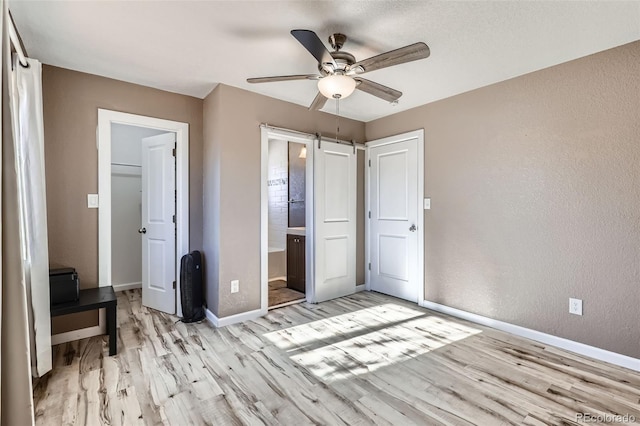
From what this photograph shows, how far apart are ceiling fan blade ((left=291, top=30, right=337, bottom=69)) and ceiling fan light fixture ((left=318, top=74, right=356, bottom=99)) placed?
0.09 meters

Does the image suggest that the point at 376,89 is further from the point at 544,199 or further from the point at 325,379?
the point at 325,379

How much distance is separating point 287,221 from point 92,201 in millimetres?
2715

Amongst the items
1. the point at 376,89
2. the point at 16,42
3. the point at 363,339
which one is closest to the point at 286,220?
the point at 363,339

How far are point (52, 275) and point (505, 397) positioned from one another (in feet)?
10.9

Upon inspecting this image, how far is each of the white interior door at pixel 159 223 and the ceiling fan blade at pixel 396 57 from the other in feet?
7.49

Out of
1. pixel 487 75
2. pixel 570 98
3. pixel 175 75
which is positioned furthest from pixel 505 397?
pixel 175 75

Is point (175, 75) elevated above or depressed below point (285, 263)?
above

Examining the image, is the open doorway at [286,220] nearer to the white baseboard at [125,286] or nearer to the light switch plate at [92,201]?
the light switch plate at [92,201]

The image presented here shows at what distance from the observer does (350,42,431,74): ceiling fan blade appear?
180cm

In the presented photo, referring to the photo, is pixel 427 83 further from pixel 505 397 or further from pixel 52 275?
pixel 52 275

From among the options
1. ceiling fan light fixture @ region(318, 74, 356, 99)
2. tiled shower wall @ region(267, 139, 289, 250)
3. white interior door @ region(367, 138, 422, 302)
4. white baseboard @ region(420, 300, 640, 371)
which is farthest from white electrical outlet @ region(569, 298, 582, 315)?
tiled shower wall @ region(267, 139, 289, 250)

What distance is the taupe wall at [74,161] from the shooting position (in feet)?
8.62

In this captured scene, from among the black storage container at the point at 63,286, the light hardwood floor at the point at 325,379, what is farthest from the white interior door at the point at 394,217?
the black storage container at the point at 63,286

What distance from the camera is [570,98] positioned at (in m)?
2.51
